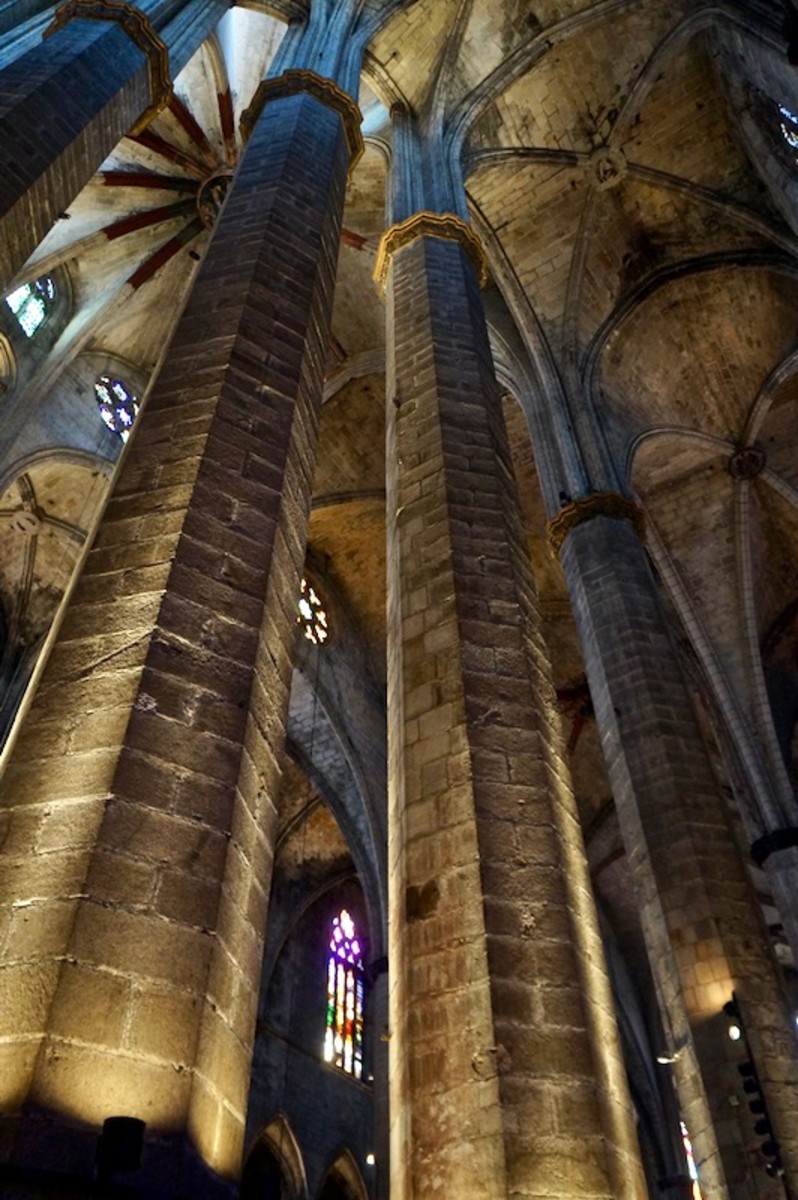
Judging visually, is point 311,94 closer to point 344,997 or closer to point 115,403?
point 115,403

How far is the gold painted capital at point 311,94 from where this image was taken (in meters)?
8.52

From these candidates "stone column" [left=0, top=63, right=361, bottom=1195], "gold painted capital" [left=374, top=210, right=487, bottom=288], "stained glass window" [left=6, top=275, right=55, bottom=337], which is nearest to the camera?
"stone column" [left=0, top=63, right=361, bottom=1195]

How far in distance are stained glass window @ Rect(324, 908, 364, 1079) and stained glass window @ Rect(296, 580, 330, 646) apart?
6.94 metres

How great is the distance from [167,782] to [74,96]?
5.91 metres

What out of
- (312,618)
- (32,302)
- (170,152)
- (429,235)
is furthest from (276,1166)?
(170,152)

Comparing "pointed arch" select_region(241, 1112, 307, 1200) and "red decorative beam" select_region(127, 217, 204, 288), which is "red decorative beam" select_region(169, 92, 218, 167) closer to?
"red decorative beam" select_region(127, 217, 204, 288)

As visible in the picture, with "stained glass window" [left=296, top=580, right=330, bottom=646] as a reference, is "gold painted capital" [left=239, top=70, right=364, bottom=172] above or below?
below

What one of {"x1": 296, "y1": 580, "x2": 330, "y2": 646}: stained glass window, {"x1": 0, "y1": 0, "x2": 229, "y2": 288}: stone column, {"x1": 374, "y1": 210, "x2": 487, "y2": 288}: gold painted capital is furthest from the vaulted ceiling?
{"x1": 0, "y1": 0, "x2": 229, "y2": 288}: stone column

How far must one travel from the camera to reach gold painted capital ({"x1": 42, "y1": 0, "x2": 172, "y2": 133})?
7.77 m

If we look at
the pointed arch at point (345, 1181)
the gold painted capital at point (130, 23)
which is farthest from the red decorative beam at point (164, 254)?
the pointed arch at point (345, 1181)

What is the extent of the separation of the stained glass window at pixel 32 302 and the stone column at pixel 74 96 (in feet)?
21.3

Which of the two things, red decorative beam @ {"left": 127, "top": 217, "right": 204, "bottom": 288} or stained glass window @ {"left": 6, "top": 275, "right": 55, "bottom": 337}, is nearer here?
stained glass window @ {"left": 6, "top": 275, "right": 55, "bottom": 337}

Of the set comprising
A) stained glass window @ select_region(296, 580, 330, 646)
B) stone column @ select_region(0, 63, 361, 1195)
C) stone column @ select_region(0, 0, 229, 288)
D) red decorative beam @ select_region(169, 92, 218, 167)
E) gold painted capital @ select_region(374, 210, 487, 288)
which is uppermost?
red decorative beam @ select_region(169, 92, 218, 167)

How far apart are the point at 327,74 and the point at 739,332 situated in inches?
366
